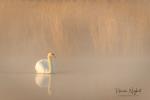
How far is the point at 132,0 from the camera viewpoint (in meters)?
8.66

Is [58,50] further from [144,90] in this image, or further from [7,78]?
[144,90]

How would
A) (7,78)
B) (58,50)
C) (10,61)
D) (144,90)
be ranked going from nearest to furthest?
(144,90), (7,78), (10,61), (58,50)

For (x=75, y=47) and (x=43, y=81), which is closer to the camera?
(x=43, y=81)

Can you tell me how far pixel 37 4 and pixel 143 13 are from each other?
54.7 inches

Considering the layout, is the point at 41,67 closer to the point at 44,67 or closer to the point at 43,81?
the point at 44,67

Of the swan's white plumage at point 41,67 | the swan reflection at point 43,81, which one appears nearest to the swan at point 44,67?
the swan's white plumage at point 41,67

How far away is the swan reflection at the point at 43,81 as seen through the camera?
469 cm

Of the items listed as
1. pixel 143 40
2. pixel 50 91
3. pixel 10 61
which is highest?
pixel 143 40

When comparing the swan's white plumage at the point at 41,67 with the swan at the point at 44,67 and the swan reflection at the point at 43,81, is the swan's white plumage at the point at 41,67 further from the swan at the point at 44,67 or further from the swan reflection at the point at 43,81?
the swan reflection at the point at 43,81

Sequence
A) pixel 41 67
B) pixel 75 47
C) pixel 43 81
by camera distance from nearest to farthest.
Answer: pixel 43 81 < pixel 41 67 < pixel 75 47

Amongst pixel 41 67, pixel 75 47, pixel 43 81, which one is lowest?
pixel 43 81

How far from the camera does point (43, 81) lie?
16.1 ft

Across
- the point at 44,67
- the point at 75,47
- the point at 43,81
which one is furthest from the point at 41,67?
the point at 75,47

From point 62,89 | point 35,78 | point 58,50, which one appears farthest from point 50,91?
point 58,50
